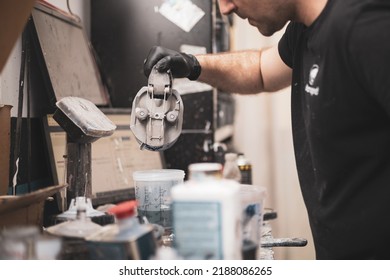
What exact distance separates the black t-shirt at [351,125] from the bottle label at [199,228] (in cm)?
49

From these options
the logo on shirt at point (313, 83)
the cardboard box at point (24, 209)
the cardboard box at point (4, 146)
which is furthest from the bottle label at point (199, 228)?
the cardboard box at point (4, 146)

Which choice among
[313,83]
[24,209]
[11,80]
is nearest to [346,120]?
[313,83]

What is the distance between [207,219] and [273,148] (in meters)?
2.73

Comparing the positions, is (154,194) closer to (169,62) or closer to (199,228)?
(169,62)

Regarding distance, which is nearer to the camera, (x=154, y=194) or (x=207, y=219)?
(x=207, y=219)

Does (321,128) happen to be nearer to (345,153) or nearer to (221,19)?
(345,153)

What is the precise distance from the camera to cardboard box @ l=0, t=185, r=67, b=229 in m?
1.05

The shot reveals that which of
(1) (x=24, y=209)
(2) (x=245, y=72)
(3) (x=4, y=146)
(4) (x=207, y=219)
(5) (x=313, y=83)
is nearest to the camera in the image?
(4) (x=207, y=219)

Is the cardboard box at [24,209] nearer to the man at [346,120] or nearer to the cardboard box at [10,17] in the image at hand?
the cardboard box at [10,17]

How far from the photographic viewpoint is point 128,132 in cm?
230

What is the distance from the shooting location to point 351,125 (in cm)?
120

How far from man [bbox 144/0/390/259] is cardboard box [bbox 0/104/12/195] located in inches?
30.3

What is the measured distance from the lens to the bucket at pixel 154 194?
1.50 meters

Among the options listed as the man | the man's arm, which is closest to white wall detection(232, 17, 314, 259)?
the man's arm
